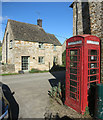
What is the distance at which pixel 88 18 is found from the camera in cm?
561

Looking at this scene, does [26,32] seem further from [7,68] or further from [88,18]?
[88,18]

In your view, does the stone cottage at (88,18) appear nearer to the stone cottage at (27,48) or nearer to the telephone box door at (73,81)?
the telephone box door at (73,81)

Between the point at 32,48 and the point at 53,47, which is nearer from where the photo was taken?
the point at 32,48

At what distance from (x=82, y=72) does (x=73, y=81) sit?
0.79m

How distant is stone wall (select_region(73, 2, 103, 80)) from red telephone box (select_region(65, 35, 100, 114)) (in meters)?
1.06

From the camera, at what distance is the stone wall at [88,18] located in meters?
4.80

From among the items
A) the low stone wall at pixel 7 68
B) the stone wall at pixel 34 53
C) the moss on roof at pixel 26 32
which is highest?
the moss on roof at pixel 26 32

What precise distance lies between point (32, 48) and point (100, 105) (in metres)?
14.9

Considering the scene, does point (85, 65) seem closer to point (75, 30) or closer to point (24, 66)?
point (75, 30)

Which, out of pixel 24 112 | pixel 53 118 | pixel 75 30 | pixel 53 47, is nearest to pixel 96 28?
pixel 75 30

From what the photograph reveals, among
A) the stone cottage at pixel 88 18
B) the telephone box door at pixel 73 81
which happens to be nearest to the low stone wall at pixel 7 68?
the stone cottage at pixel 88 18

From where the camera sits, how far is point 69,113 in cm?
405

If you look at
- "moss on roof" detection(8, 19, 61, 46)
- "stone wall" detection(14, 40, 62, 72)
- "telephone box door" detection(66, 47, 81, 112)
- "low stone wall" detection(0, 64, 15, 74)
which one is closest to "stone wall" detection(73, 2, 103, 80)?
"telephone box door" detection(66, 47, 81, 112)

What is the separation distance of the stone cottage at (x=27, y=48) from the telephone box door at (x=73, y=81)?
12.4 m
